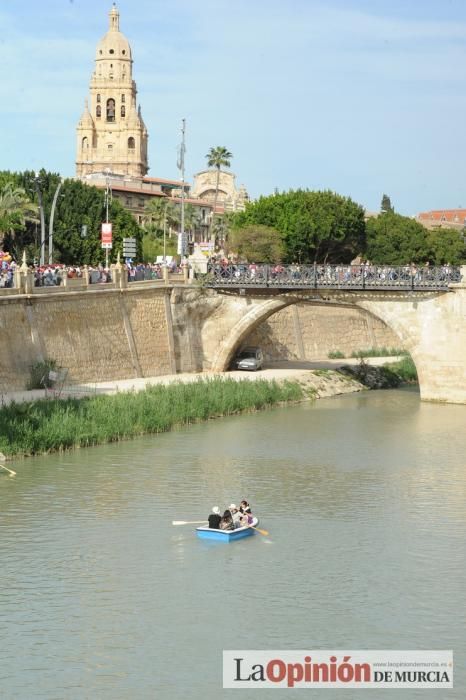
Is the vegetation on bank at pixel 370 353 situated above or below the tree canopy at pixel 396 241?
below

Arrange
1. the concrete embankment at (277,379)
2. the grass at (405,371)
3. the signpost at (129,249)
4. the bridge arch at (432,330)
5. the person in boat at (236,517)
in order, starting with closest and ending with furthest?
the person in boat at (236,517) → the concrete embankment at (277,379) → the bridge arch at (432,330) → the signpost at (129,249) → the grass at (405,371)

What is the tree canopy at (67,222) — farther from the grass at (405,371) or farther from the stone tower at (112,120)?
the stone tower at (112,120)

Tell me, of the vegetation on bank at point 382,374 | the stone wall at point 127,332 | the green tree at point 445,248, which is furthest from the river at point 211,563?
the green tree at point 445,248

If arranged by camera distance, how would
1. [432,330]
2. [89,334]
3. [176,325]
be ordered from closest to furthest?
1. [89,334]
2. [432,330]
3. [176,325]

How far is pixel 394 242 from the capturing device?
11088 cm

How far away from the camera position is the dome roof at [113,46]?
497 ft

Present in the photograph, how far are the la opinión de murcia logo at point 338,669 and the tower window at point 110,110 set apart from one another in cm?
13805

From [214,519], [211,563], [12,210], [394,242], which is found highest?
[12,210]

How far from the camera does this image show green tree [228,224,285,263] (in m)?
85.6

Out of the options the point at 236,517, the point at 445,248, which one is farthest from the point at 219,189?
the point at 236,517

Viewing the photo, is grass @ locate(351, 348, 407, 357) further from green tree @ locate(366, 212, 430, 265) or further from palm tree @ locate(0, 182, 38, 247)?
green tree @ locate(366, 212, 430, 265)

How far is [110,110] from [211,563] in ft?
435

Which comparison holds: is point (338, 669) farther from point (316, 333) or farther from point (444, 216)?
point (444, 216)

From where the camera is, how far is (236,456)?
4062 cm
